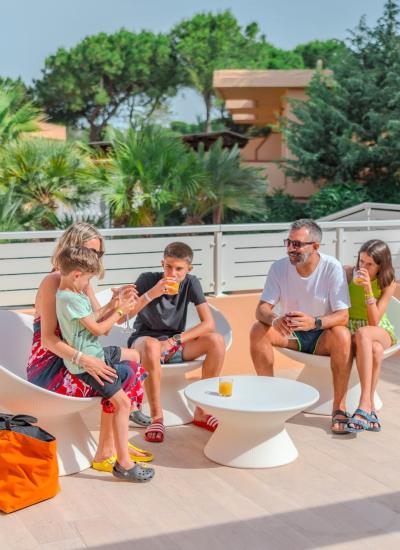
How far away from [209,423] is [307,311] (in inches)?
39.2

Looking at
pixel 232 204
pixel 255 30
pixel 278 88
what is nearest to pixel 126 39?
pixel 255 30

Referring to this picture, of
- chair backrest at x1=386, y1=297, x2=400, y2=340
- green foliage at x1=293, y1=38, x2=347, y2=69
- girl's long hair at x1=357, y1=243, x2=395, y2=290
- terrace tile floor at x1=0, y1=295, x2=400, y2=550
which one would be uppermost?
green foliage at x1=293, y1=38, x2=347, y2=69

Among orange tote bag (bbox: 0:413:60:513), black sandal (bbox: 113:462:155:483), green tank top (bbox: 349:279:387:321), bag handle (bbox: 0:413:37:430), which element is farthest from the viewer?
green tank top (bbox: 349:279:387:321)

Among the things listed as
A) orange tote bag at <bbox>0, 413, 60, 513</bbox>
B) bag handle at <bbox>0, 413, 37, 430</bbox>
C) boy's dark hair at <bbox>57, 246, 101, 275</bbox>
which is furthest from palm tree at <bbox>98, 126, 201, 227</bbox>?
orange tote bag at <bbox>0, 413, 60, 513</bbox>

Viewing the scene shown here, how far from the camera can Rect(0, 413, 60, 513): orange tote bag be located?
4.03m

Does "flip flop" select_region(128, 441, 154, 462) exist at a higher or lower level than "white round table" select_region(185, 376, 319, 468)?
lower

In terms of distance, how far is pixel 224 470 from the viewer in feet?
15.2

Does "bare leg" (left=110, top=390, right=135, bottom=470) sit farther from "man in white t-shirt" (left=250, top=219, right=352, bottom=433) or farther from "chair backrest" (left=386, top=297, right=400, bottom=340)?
"chair backrest" (left=386, top=297, right=400, bottom=340)

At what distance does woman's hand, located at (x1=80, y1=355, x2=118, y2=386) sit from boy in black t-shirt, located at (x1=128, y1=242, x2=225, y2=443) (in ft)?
2.69

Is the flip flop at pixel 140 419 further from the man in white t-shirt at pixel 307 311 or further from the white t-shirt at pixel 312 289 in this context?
the white t-shirt at pixel 312 289

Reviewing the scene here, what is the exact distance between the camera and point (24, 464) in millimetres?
4070

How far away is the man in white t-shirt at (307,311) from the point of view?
212 inches

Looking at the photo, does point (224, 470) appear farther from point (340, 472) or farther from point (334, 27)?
point (334, 27)

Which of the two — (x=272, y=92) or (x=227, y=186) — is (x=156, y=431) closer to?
(x=227, y=186)
